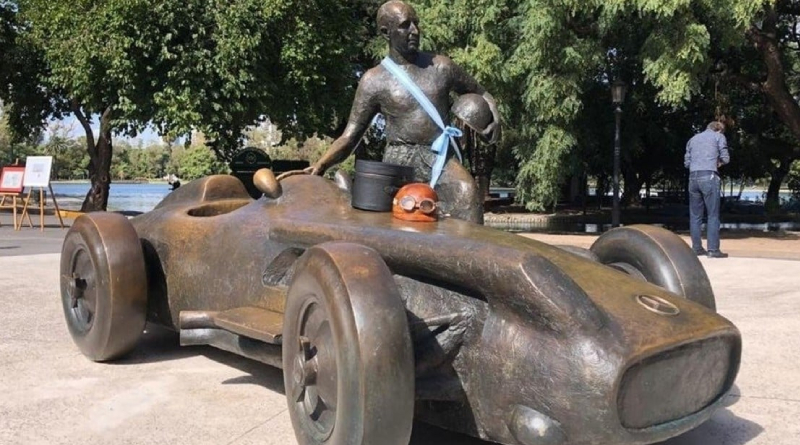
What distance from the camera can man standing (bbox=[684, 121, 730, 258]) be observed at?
391 inches

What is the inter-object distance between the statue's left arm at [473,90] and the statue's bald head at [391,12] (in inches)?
16.7

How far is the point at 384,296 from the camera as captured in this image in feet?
8.69

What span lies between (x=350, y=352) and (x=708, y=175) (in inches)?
337

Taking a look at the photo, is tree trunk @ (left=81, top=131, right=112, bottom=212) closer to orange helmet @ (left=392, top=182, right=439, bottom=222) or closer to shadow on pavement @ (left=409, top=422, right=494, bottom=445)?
orange helmet @ (left=392, top=182, right=439, bottom=222)

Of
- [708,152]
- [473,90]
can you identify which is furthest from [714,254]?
[473,90]

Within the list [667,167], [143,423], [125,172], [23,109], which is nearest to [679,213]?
[667,167]

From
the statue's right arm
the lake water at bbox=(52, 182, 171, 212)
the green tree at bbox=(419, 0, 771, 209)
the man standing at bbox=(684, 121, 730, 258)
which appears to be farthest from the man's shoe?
the lake water at bbox=(52, 182, 171, 212)

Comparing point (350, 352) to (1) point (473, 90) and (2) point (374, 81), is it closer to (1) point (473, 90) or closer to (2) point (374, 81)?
(2) point (374, 81)

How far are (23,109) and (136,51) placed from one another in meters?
9.36

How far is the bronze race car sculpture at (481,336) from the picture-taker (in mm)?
2594

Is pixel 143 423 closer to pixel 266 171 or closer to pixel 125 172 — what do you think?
pixel 266 171

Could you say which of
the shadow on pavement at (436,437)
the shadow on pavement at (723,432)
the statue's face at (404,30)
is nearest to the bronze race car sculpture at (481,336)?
the shadow on pavement at (436,437)

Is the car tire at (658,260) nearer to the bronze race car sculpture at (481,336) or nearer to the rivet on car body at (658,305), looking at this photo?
the bronze race car sculpture at (481,336)

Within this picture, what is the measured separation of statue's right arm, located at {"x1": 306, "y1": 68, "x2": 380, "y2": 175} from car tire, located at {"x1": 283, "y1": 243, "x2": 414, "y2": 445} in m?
1.95
